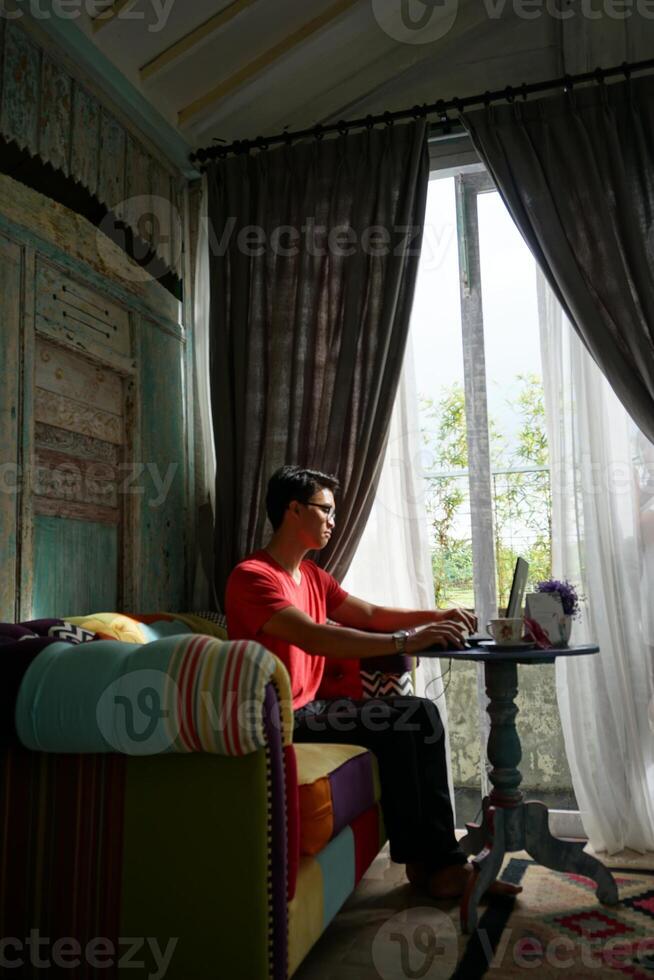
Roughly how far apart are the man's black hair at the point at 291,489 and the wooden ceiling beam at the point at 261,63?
1.63 metres

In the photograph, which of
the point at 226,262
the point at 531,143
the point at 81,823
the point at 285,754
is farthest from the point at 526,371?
the point at 81,823

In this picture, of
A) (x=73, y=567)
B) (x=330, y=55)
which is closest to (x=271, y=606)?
(x=73, y=567)

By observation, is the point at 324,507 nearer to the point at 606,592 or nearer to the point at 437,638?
the point at 437,638

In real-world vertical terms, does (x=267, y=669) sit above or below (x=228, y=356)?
below

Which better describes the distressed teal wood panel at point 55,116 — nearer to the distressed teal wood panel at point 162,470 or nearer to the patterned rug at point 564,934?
the distressed teal wood panel at point 162,470

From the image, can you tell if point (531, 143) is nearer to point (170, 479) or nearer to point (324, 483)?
point (324, 483)

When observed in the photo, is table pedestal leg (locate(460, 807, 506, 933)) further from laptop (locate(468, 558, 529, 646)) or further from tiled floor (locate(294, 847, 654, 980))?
laptop (locate(468, 558, 529, 646))

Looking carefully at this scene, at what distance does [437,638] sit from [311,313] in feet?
4.94

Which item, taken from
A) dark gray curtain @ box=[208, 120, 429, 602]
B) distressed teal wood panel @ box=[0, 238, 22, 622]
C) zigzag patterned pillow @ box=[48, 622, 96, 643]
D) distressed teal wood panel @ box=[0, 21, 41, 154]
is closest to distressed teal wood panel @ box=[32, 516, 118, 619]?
distressed teal wood panel @ box=[0, 238, 22, 622]

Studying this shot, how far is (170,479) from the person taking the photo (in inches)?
125

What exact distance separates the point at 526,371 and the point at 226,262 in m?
1.26

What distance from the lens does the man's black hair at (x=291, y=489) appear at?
260 centimetres

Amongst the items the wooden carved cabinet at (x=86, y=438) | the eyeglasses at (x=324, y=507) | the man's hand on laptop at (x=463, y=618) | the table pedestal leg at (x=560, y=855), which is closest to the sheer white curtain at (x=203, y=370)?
the wooden carved cabinet at (x=86, y=438)

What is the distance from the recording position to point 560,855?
2238mm
